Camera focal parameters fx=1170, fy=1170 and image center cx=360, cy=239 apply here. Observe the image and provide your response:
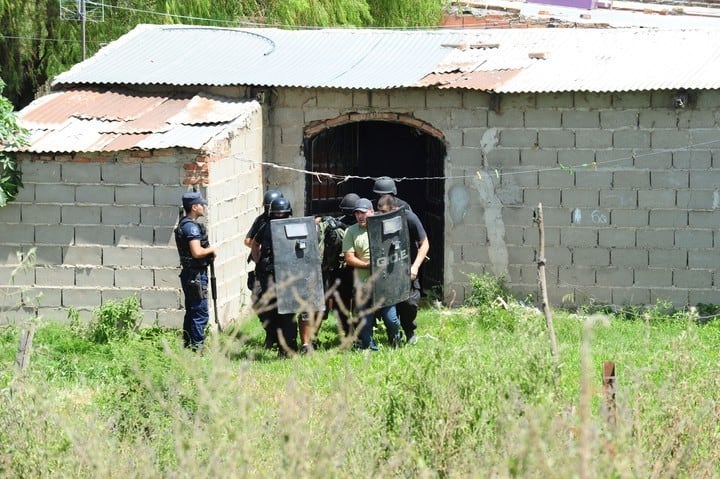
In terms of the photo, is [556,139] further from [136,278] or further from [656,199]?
[136,278]

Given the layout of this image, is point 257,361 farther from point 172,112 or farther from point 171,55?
point 171,55

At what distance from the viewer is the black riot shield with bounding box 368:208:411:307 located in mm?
10812

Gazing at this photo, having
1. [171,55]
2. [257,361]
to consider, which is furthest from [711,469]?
[171,55]

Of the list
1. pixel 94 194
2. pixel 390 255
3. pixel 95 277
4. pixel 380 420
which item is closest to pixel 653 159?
pixel 390 255

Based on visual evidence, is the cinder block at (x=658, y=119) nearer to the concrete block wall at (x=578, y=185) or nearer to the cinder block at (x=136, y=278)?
the concrete block wall at (x=578, y=185)

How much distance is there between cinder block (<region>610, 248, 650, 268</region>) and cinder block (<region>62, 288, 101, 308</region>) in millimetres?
5613

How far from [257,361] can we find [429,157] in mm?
4704

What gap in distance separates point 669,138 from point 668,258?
131 cm

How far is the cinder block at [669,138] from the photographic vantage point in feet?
41.7

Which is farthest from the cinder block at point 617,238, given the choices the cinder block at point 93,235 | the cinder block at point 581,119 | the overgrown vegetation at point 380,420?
the cinder block at point 93,235

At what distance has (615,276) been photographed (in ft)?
42.7

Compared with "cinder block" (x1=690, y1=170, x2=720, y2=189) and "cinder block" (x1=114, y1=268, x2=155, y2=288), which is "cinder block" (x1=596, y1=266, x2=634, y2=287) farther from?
"cinder block" (x1=114, y1=268, x2=155, y2=288)

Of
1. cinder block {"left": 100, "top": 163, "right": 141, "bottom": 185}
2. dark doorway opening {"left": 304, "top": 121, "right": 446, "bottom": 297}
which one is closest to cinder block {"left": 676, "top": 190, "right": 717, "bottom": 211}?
dark doorway opening {"left": 304, "top": 121, "right": 446, "bottom": 297}

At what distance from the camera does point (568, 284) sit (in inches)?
517
